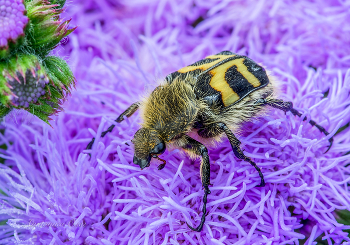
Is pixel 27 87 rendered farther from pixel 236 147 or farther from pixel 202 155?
pixel 236 147

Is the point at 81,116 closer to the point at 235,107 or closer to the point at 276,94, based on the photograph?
the point at 235,107

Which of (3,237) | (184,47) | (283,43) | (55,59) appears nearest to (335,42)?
(283,43)

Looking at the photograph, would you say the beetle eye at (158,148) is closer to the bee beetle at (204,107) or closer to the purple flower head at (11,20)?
the bee beetle at (204,107)

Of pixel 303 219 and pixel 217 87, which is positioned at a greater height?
pixel 217 87

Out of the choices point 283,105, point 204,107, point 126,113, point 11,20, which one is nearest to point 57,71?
point 11,20

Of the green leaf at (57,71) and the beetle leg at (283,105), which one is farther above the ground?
the green leaf at (57,71)

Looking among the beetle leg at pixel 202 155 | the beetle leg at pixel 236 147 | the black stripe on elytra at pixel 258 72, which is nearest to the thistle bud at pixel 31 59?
the beetle leg at pixel 202 155

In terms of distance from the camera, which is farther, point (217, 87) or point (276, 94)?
point (276, 94)
